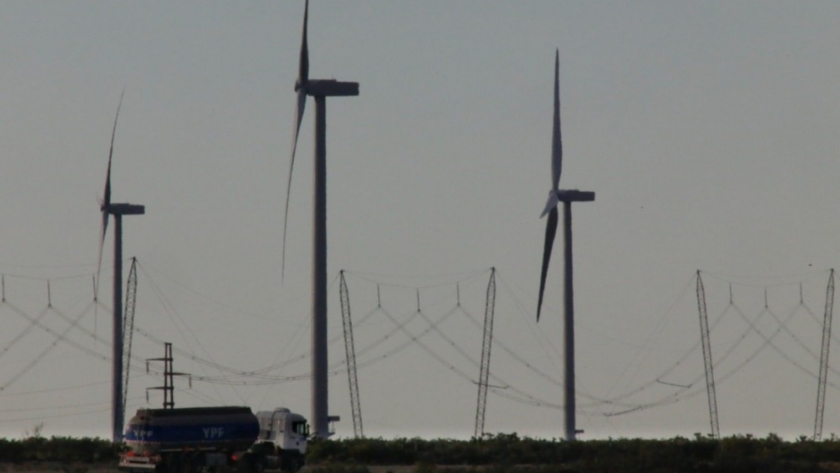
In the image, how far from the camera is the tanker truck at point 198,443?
3944 inches

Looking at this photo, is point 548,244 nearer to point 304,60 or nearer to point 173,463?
point 304,60

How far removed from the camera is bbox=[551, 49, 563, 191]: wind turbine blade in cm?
15488

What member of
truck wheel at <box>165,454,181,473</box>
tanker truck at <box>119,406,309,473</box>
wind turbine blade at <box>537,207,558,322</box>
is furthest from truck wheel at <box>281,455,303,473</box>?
wind turbine blade at <box>537,207,558,322</box>

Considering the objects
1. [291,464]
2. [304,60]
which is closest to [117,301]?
[304,60]

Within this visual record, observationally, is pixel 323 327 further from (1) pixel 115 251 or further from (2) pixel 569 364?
(1) pixel 115 251

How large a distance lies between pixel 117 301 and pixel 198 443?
2642 inches

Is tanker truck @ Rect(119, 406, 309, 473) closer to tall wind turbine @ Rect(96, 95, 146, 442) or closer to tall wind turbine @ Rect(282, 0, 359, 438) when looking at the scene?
tall wind turbine @ Rect(282, 0, 359, 438)

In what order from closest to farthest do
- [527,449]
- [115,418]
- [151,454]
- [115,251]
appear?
[151,454], [527,449], [115,418], [115,251]

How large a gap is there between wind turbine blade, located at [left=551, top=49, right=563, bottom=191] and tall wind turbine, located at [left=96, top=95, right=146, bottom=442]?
3832 centimetres

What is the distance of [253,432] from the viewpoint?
104m

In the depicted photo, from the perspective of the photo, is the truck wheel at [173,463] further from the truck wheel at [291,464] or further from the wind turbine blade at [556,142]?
the wind turbine blade at [556,142]

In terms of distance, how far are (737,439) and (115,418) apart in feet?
178

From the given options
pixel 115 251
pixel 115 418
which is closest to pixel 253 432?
pixel 115 418

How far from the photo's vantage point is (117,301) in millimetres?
166750
